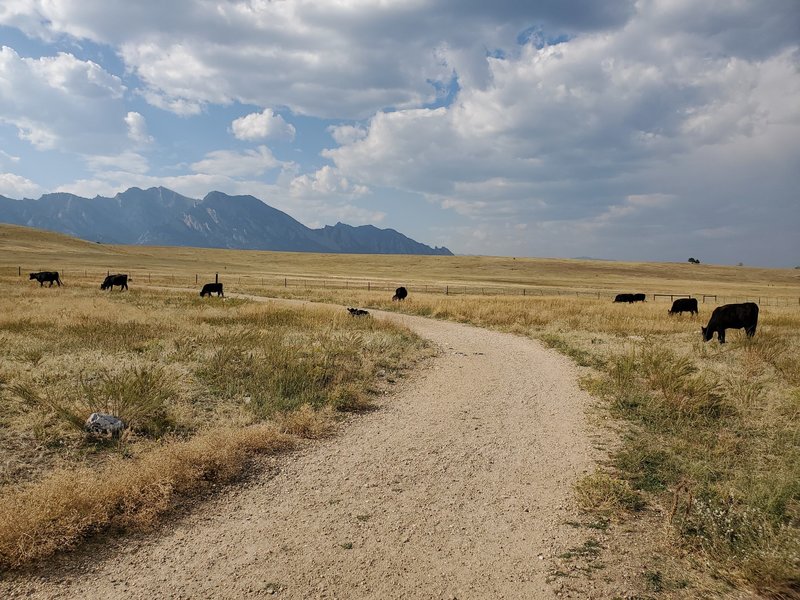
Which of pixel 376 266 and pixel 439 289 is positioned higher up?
pixel 376 266

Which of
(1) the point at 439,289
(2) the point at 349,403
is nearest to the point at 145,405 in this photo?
(2) the point at 349,403

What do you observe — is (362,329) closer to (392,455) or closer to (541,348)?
(541,348)

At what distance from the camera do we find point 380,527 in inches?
211

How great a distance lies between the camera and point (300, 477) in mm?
6652

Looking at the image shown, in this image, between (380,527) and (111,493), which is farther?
(111,493)

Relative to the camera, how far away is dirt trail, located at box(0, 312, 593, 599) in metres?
4.38

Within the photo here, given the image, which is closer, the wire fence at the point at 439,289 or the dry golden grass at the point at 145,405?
the dry golden grass at the point at 145,405

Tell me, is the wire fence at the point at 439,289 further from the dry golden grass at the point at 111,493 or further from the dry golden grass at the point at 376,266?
the dry golden grass at the point at 111,493

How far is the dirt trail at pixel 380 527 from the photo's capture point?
173 inches

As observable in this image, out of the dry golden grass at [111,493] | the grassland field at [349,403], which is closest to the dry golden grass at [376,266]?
the grassland field at [349,403]

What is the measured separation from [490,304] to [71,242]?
144142mm

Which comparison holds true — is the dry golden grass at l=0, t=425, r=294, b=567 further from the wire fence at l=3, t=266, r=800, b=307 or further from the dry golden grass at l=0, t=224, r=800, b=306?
the dry golden grass at l=0, t=224, r=800, b=306

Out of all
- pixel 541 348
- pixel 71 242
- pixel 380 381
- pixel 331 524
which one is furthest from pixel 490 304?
pixel 71 242

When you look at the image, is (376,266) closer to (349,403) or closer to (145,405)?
(349,403)
